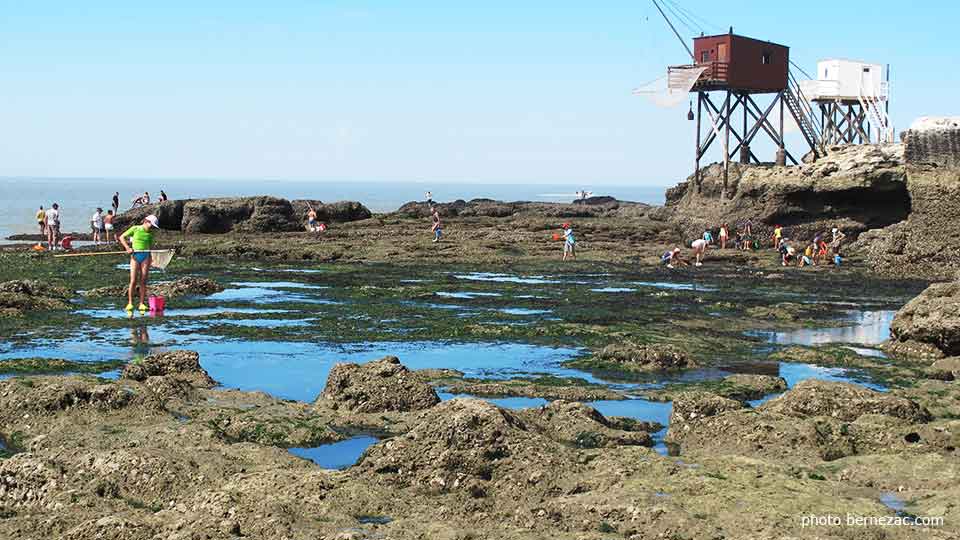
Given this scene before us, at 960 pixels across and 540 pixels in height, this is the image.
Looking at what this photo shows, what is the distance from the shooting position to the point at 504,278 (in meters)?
32.5

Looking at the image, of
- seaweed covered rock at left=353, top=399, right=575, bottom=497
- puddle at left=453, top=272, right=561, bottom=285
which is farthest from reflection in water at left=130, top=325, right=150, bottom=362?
puddle at left=453, top=272, right=561, bottom=285

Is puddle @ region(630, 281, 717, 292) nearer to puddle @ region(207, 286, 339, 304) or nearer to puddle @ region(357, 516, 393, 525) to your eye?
puddle @ region(207, 286, 339, 304)

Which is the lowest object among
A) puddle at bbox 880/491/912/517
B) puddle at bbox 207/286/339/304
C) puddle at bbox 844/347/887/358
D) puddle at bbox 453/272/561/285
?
puddle at bbox 207/286/339/304

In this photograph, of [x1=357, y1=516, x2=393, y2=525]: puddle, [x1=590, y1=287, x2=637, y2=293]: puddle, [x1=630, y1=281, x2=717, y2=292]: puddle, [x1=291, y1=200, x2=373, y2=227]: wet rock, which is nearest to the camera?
[x1=357, y1=516, x2=393, y2=525]: puddle

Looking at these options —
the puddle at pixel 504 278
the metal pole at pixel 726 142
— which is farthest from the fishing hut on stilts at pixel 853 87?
the puddle at pixel 504 278

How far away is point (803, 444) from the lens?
35.3ft

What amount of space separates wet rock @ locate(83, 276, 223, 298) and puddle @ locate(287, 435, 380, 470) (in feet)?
50.6

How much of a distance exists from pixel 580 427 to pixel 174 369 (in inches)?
255

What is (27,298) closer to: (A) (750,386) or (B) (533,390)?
(B) (533,390)

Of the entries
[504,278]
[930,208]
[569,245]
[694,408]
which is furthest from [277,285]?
[930,208]

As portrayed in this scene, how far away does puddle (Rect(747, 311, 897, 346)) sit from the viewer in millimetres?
20312

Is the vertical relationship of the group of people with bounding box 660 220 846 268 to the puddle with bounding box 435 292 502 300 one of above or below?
above

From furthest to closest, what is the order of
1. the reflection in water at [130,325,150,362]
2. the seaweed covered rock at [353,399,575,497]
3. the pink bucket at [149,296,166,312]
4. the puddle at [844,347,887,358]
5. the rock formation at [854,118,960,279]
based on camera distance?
the rock formation at [854,118,960,279] → the pink bucket at [149,296,166,312] → the puddle at [844,347,887,358] → the reflection in water at [130,325,150,362] → the seaweed covered rock at [353,399,575,497]

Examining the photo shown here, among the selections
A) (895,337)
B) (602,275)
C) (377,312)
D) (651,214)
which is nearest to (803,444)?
(895,337)
